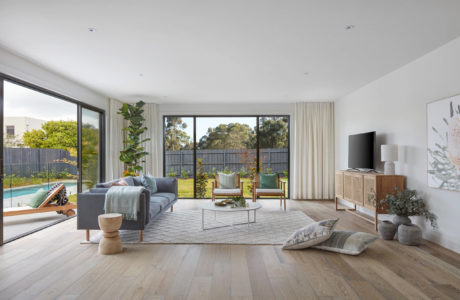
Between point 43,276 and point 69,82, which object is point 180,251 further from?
point 69,82

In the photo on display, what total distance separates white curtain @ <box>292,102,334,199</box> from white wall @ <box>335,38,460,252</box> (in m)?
1.58

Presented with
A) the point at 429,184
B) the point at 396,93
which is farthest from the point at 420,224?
the point at 396,93

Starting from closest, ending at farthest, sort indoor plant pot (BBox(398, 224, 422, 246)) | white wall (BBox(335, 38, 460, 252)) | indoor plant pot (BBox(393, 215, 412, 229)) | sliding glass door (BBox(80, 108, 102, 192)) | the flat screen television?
1. white wall (BBox(335, 38, 460, 252))
2. indoor plant pot (BBox(398, 224, 422, 246))
3. indoor plant pot (BBox(393, 215, 412, 229))
4. the flat screen television
5. sliding glass door (BBox(80, 108, 102, 192))

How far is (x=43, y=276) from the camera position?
2842 mm

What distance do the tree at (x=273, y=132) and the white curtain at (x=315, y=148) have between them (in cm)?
44

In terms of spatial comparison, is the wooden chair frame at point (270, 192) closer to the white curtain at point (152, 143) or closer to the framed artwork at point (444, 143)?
the white curtain at point (152, 143)

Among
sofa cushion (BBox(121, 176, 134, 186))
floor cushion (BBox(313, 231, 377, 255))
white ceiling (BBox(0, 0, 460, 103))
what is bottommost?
floor cushion (BBox(313, 231, 377, 255))

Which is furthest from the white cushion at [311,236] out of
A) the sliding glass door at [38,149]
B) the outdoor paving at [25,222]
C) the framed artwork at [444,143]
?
the outdoor paving at [25,222]

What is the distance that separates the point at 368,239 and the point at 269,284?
1.62 meters

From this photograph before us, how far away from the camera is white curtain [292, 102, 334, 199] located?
7578mm

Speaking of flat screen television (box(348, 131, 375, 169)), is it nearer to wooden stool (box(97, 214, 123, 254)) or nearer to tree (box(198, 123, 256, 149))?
tree (box(198, 123, 256, 149))

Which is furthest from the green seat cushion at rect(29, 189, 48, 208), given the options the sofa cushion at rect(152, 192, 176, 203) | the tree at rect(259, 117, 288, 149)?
the tree at rect(259, 117, 288, 149)

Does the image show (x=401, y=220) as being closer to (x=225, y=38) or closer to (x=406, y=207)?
(x=406, y=207)

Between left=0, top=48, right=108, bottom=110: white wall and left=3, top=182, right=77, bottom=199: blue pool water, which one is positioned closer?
left=0, top=48, right=108, bottom=110: white wall
